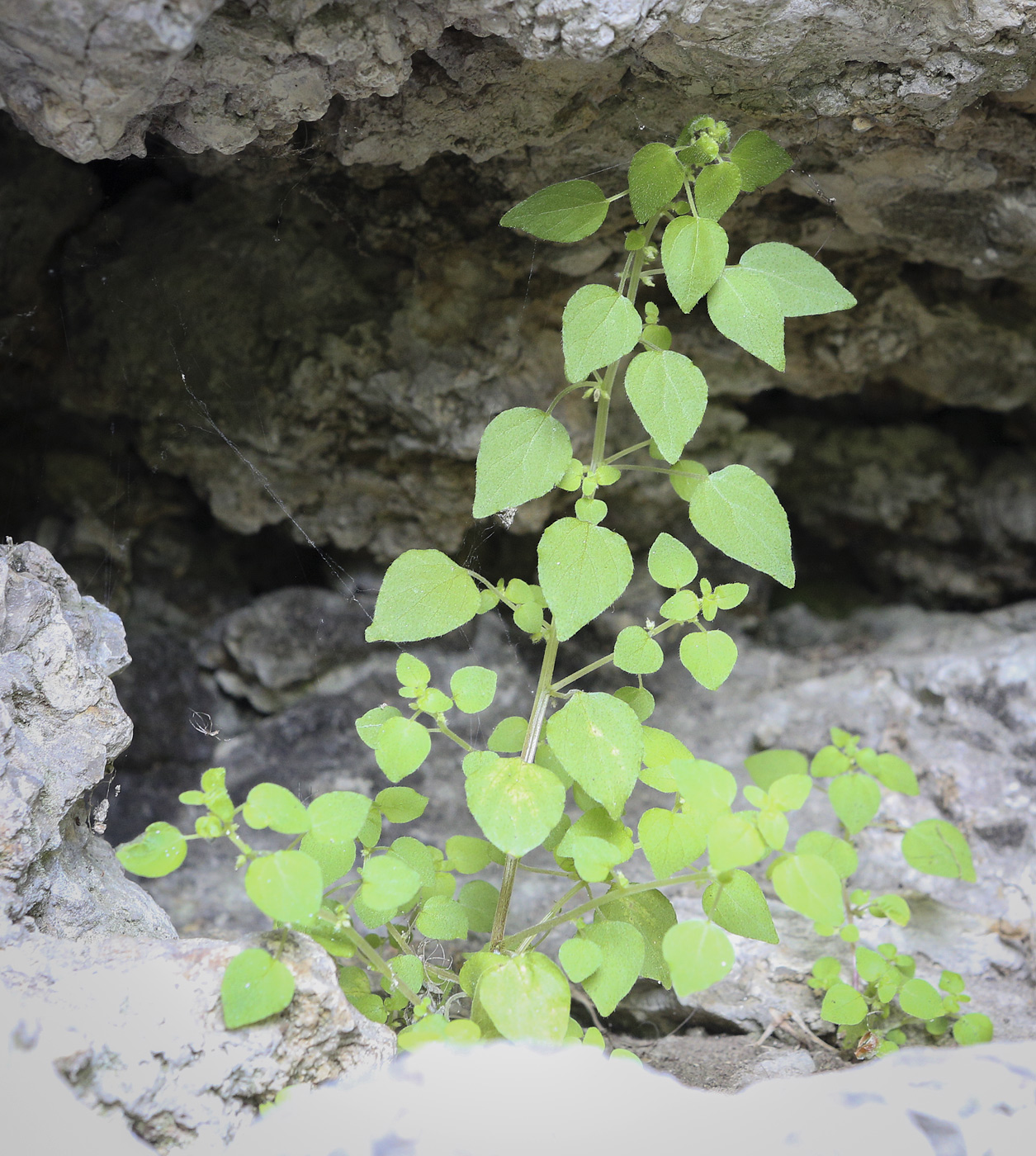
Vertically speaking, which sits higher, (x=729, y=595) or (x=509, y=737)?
(x=729, y=595)

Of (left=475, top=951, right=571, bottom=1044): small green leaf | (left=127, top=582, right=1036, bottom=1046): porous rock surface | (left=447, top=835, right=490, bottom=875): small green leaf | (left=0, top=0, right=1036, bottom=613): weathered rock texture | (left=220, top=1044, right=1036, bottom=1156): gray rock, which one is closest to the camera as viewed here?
(left=220, top=1044, right=1036, bottom=1156): gray rock

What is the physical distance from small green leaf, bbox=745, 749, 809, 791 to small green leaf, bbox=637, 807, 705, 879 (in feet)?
1.62

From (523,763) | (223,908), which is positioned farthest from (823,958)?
(223,908)

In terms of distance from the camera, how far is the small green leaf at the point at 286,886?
82 centimetres

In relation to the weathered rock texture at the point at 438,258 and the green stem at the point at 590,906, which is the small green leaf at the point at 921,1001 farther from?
the weathered rock texture at the point at 438,258

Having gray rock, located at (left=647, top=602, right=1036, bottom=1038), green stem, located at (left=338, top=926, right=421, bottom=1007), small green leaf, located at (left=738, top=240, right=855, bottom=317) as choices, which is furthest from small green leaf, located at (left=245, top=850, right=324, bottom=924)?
small green leaf, located at (left=738, top=240, right=855, bottom=317)

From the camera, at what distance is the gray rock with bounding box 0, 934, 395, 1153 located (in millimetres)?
799

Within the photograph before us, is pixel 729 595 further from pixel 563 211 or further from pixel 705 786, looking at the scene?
pixel 563 211

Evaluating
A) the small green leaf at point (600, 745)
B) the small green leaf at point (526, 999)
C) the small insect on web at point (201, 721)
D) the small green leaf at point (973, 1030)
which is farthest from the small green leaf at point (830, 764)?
the small insect on web at point (201, 721)

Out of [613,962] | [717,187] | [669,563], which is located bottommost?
[613,962]

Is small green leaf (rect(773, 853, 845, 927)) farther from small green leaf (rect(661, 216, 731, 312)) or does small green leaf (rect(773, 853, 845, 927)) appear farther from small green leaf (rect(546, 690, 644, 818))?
small green leaf (rect(661, 216, 731, 312))

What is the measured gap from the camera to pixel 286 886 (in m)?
0.83

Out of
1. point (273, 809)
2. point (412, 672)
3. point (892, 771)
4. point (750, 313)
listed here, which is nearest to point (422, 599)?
point (412, 672)

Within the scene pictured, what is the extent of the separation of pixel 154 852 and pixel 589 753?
0.46m
